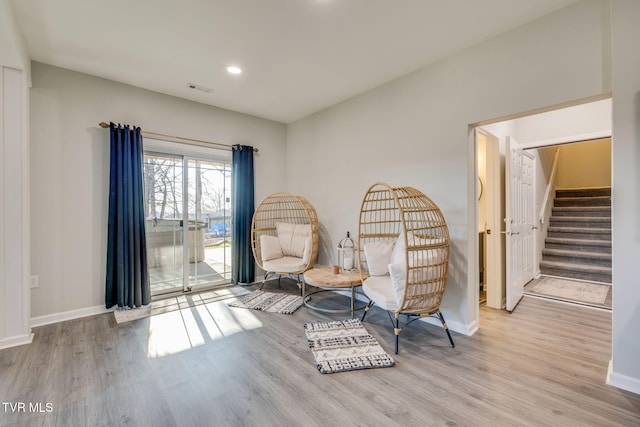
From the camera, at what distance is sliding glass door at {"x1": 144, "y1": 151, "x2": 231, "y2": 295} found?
12.4ft

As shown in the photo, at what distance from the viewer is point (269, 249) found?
4.12 m

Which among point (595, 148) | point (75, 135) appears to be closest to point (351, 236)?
point (75, 135)

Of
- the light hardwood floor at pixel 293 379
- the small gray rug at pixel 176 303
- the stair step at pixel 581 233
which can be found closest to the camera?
the light hardwood floor at pixel 293 379

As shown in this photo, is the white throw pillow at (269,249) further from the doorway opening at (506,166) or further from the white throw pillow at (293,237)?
the doorway opening at (506,166)

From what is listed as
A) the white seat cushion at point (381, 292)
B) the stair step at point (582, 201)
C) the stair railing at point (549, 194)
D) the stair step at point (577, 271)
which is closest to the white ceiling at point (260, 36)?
the white seat cushion at point (381, 292)

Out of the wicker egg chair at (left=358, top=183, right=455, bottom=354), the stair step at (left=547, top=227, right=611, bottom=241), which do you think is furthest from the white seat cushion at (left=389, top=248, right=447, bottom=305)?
the stair step at (left=547, top=227, right=611, bottom=241)

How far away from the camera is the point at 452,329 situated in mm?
2770

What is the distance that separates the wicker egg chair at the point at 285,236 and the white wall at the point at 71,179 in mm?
1879

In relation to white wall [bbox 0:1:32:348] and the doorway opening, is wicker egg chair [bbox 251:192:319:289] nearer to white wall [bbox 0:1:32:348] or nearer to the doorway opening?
the doorway opening

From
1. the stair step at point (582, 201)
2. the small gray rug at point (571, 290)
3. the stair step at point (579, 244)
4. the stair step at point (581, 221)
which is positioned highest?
the stair step at point (582, 201)

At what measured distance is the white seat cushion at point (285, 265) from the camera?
12.3 feet

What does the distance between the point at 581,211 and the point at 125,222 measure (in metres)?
7.69

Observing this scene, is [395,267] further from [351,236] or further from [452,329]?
[351,236]

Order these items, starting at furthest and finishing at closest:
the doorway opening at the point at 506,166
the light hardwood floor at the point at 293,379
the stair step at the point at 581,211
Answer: the stair step at the point at 581,211 → the doorway opening at the point at 506,166 → the light hardwood floor at the point at 293,379
